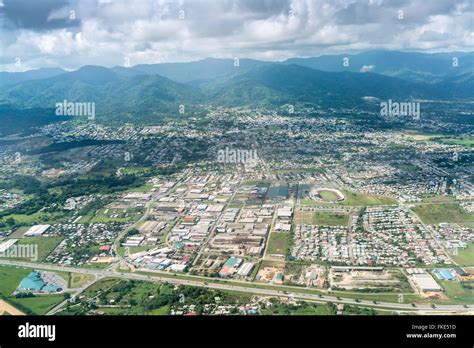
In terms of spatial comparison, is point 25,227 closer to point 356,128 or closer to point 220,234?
point 220,234

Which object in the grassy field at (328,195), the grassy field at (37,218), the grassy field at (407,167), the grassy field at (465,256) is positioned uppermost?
the grassy field at (407,167)

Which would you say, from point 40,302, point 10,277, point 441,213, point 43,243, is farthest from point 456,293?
point 43,243

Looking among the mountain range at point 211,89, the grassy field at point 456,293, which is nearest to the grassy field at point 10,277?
the grassy field at point 456,293

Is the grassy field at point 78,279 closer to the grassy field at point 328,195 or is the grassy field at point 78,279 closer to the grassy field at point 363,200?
the grassy field at point 328,195

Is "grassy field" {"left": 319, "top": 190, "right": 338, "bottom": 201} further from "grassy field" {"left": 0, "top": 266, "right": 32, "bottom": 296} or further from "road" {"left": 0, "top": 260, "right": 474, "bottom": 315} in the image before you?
"grassy field" {"left": 0, "top": 266, "right": 32, "bottom": 296}

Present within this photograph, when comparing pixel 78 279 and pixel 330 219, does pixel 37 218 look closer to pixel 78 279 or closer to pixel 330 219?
pixel 78 279

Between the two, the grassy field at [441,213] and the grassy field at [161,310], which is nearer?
the grassy field at [161,310]

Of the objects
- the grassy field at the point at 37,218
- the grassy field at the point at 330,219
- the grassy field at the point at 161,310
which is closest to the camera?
the grassy field at the point at 161,310
